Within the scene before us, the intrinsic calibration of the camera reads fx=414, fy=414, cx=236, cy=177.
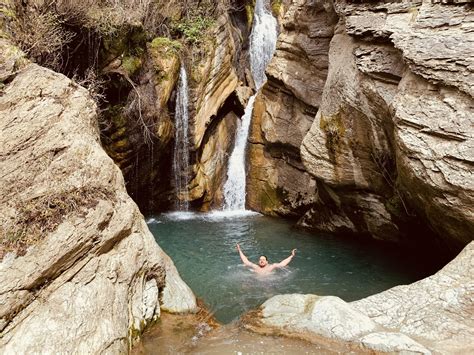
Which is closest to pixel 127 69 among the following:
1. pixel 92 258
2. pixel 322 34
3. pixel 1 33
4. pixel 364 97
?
pixel 1 33

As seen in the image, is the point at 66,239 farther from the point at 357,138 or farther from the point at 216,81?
the point at 216,81

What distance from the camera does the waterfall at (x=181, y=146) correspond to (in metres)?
15.1

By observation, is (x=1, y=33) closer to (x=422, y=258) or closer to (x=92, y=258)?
(x=92, y=258)

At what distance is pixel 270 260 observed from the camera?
1109cm

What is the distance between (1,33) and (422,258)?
10.9m

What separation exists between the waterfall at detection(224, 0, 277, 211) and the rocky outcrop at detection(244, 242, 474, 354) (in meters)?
10.1

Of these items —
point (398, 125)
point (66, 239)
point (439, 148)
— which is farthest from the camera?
point (398, 125)

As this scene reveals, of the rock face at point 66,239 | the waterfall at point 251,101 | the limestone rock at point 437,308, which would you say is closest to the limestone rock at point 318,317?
the limestone rock at point 437,308

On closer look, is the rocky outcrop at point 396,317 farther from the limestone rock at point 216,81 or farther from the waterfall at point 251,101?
the waterfall at point 251,101

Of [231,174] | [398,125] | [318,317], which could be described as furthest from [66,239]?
[231,174]

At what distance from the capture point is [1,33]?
740 cm

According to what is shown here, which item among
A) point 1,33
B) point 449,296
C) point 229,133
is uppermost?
point 1,33

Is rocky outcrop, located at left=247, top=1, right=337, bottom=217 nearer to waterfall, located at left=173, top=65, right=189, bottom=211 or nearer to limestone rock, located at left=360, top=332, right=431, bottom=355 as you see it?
waterfall, located at left=173, top=65, right=189, bottom=211

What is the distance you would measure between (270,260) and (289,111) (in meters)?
6.40
